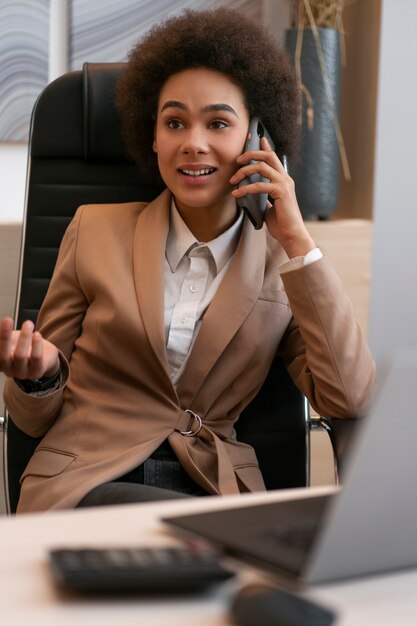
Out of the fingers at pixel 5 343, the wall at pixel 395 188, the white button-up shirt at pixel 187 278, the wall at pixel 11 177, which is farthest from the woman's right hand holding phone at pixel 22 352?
the wall at pixel 395 188

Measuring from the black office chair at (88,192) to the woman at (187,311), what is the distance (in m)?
0.09

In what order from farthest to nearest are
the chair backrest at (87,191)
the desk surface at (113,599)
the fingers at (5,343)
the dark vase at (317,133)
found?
1. the dark vase at (317,133)
2. the chair backrest at (87,191)
3. the fingers at (5,343)
4. the desk surface at (113,599)

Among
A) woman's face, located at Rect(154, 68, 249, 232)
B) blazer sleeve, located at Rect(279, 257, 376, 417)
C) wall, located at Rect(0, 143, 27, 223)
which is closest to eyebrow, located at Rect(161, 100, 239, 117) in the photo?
woman's face, located at Rect(154, 68, 249, 232)

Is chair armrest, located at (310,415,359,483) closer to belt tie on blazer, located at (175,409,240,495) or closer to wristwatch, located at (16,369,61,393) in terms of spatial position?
belt tie on blazer, located at (175,409,240,495)

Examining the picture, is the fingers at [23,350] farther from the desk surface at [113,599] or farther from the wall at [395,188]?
the wall at [395,188]


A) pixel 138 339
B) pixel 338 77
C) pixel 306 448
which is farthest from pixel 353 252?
pixel 138 339

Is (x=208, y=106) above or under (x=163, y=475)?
above

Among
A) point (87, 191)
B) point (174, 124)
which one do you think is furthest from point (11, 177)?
point (174, 124)

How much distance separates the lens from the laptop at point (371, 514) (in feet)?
2.14

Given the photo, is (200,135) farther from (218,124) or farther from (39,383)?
(39,383)

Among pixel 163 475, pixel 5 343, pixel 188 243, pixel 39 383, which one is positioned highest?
pixel 188 243

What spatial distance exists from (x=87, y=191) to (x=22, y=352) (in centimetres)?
55

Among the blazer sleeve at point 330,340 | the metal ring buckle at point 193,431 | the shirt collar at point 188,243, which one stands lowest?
the metal ring buckle at point 193,431

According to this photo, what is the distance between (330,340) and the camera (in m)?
1.53
